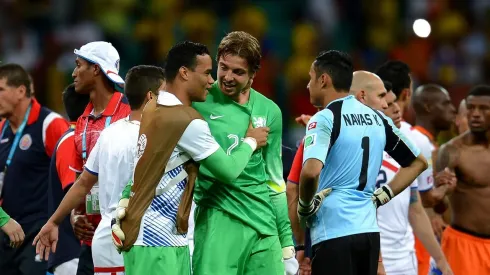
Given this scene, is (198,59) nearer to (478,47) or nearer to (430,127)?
(430,127)

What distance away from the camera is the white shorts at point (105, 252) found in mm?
7438

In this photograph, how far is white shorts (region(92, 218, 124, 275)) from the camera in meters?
7.44

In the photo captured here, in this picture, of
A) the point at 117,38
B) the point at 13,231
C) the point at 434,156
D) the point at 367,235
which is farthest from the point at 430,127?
the point at 117,38


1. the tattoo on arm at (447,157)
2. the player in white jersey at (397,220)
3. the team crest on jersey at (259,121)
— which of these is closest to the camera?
the team crest on jersey at (259,121)

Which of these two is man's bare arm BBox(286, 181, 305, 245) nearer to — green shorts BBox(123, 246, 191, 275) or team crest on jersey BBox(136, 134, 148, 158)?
green shorts BBox(123, 246, 191, 275)

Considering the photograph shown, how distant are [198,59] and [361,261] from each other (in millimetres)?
1838

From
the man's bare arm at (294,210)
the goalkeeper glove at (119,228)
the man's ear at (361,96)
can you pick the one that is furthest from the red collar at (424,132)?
the goalkeeper glove at (119,228)

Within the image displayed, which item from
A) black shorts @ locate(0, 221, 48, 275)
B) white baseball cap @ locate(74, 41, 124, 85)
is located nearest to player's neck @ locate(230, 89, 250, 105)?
white baseball cap @ locate(74, 41, 124, 85)

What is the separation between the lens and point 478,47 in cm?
1980

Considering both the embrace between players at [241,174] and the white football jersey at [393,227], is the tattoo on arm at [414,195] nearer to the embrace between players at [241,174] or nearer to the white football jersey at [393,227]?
the white football jersey at [393,227]

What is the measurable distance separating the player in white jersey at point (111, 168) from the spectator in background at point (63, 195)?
2.28 feet

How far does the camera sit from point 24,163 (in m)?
9.22

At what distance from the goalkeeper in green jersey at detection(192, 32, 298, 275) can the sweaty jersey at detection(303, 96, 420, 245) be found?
35 centimetres

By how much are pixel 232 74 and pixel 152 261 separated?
135 cm
